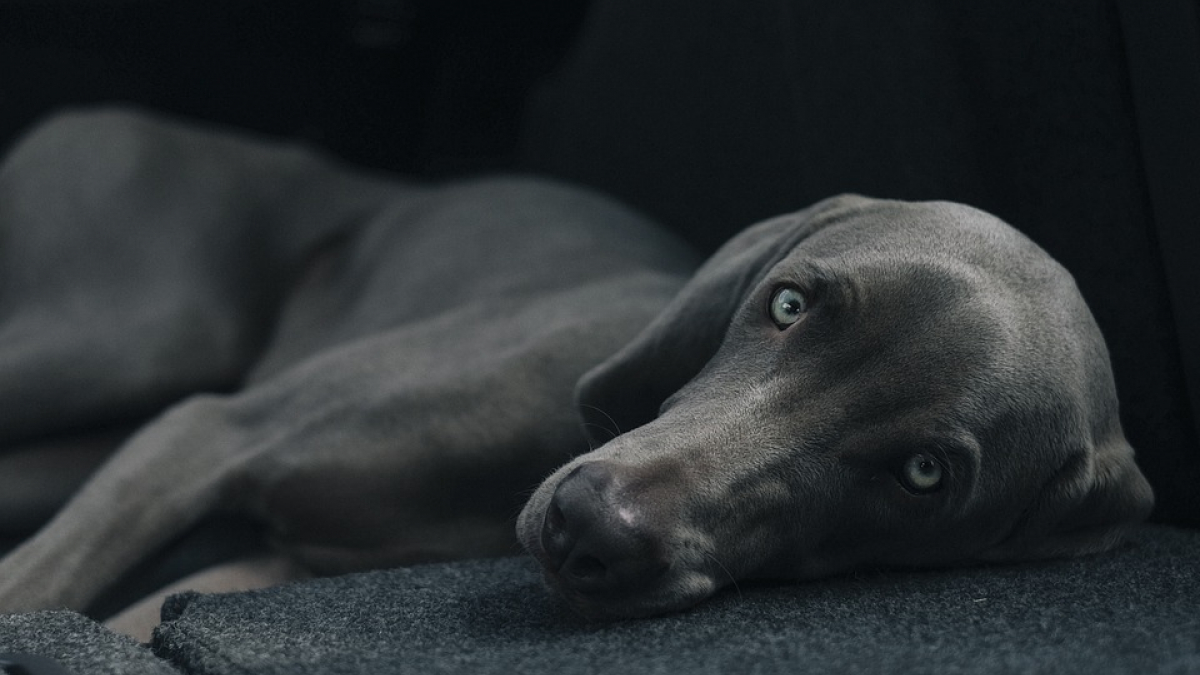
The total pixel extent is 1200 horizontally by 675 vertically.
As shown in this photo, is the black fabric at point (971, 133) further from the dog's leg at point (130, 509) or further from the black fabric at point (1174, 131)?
the dog's leg at point (130, 509)

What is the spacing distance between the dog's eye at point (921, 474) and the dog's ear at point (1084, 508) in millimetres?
173

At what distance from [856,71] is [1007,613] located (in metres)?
1.07

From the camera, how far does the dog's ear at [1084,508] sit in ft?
4.89

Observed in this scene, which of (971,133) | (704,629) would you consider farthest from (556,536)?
(971,133)

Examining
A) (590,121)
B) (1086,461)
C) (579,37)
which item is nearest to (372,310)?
(590,121)

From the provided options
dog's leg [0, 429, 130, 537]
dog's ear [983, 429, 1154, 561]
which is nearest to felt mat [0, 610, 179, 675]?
dog's ear [983, 429, 1154, 561]

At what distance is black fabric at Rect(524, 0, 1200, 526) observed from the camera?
177cm

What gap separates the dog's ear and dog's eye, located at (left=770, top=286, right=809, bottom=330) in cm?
36

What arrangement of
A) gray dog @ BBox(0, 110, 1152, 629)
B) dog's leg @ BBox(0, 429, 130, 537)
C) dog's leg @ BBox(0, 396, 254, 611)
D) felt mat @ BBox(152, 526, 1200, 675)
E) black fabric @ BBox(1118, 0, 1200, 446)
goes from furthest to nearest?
A: dog's leg @ BBox(0, 429, 130, 537)
dog's leg @ BBox(0, 396, 254, 611)
black fabric @ BBox(1118, 0, 1200, 446)
gray dog @ BBox(0, 110, 1152, 629)
felt mat @ BBox(152, 526, 1200, 675)

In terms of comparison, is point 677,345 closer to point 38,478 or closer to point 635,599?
point 635,599

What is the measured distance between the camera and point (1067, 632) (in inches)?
49.2

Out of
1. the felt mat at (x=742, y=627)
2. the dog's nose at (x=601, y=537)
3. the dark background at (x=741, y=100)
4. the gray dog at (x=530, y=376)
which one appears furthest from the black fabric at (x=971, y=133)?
the dog's nose at (x=601, y=537)

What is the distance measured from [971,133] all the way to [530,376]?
0.76m

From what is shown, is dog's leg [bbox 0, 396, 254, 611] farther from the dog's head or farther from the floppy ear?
the dog's head
